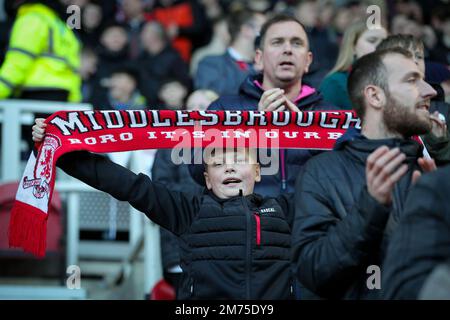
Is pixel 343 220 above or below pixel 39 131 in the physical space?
below

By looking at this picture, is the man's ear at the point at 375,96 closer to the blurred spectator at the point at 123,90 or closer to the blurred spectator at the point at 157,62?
the blurred spectator at the point at 123,90

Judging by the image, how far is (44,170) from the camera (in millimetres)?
5594

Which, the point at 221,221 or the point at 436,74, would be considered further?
the point at 436,74

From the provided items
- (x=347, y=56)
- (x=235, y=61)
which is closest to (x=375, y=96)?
(x=347, y=56)

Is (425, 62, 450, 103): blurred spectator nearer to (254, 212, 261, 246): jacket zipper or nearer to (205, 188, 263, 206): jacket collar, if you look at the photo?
(205, 188, 263, 206): jacket collar

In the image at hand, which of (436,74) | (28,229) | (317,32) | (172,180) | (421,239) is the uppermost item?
(317,32)

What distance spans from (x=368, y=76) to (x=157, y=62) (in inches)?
284

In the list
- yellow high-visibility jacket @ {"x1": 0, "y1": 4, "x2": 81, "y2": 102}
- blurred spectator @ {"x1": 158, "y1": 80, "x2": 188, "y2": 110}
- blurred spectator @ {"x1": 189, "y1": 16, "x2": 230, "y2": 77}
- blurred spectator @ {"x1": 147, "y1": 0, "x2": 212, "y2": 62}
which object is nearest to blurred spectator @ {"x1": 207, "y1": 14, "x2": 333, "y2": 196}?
yellow high-visibility jacket @ {"x1": 0, "y1": 4, "x2": 81, "y2": 102}

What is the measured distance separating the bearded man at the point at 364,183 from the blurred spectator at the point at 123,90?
230 inches

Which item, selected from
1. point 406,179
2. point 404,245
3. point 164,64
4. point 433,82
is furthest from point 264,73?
point 164,64

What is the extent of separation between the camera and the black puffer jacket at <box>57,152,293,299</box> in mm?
5211

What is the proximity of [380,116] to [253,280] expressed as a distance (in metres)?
1.03

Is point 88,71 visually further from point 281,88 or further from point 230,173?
point 230,173
